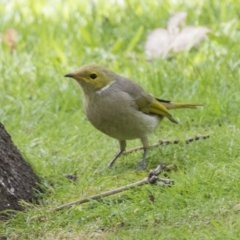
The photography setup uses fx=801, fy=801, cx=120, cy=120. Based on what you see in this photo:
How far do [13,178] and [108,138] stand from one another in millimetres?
1829

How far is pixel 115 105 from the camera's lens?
19.8ft

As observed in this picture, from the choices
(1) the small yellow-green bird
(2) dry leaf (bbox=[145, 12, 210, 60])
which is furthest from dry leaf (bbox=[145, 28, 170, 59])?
(1) the small yellow-green bird

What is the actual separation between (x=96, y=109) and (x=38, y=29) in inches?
141

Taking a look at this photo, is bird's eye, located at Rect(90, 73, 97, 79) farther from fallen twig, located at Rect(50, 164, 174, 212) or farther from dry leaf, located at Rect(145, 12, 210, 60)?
dry leaf, located at Rect(145, 12, 210, 60)

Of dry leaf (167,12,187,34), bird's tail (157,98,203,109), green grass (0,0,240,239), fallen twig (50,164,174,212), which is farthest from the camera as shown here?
dry leaf (167,12,187,34)

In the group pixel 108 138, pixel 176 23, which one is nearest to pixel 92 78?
pixel 108 138

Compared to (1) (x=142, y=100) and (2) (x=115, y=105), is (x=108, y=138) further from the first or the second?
(2) (x=115, y=105)

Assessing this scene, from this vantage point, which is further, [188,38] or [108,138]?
[188,38]

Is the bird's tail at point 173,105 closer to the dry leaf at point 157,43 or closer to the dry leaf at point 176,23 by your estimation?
the dry leaf at point 157,43

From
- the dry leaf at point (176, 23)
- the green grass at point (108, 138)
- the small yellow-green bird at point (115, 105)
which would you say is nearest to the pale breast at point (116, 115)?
the small yellow-green bird at point (115, 105)

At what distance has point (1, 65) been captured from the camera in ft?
27.8

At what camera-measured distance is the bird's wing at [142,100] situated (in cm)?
622

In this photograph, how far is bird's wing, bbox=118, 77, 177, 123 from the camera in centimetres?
622

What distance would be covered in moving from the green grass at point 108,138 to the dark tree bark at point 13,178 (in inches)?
4.2
